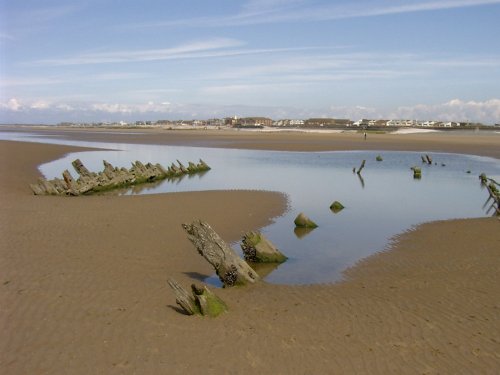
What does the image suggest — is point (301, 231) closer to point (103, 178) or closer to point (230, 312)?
point (230, 312)

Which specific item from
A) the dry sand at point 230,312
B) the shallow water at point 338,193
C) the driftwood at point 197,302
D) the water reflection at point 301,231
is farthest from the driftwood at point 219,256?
the water reflection at point 301,231

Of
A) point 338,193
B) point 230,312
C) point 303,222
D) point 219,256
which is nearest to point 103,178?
point 338,193

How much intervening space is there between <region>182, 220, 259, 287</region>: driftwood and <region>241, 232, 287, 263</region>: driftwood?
165cm

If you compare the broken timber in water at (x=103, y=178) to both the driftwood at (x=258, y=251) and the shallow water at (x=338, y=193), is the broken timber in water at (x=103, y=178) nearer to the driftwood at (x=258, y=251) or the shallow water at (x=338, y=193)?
the shallow water at (x=338, y=193)

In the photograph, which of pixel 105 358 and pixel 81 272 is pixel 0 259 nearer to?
pixel 81 272

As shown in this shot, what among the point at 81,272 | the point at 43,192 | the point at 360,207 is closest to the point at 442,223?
the point at 360,207

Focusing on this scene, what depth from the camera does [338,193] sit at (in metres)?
22.5

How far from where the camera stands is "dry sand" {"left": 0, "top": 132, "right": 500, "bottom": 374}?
241 inches

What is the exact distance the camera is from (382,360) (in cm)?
618

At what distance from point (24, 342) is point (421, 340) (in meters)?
5.15

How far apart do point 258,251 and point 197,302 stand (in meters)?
3.84

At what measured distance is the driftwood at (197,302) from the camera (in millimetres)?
7559

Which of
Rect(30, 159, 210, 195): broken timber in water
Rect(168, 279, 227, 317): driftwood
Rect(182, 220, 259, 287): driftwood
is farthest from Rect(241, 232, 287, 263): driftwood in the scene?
Rect(30, 159, 210, 195): broken timber in water

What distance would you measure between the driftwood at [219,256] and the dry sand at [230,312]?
1.37 feet
